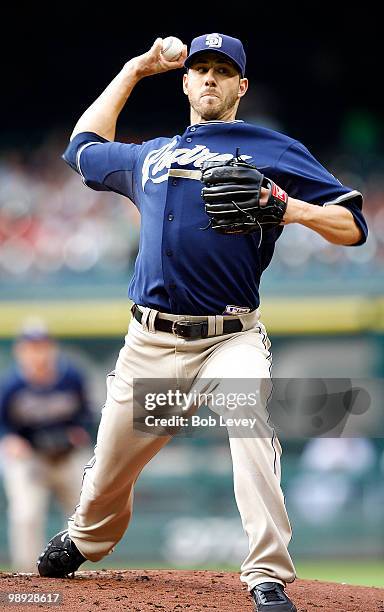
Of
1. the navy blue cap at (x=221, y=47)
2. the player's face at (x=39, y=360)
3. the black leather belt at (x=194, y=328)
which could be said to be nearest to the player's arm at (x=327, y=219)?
the black leather belt at (x=194, y=328)

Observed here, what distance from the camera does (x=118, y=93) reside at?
3.75m

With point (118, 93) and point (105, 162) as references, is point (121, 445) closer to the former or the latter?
point (105, 162)

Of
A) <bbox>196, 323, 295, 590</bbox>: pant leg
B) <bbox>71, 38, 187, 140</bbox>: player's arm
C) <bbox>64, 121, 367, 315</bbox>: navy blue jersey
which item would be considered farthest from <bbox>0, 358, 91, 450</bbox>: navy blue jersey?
<bbox>196, 323, 295, 590</bbox>: pant leg

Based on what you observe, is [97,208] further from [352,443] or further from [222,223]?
[222,223]

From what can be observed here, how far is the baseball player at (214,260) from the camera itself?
3.07m

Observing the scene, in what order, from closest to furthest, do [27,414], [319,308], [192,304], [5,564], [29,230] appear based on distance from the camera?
1. [192,304]
2. [27,414]
3. [5,564]
4. [319,308]
5. [29,230]

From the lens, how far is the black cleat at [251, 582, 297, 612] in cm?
300

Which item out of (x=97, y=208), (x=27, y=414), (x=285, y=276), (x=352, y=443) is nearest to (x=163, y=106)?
(x=97, y=208)

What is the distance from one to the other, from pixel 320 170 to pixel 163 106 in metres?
8.82

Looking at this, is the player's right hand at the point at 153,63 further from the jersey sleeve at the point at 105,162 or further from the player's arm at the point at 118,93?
the jersey sleeve at the point at 105,162

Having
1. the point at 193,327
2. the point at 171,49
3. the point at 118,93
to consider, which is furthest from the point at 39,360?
the point at 193,327

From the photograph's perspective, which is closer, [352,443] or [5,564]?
[5,564]

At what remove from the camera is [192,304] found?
3311 mm

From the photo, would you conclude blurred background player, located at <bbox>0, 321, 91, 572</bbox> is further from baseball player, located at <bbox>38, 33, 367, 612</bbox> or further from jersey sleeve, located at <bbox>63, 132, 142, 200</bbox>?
jersey sleeve, located at <bbox>63, 132, 142, 200</bbox>
